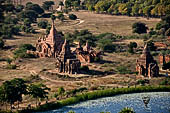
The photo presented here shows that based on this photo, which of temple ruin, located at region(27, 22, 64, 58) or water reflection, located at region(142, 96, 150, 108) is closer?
water reflection, located at region(142, 96, 150, 108)

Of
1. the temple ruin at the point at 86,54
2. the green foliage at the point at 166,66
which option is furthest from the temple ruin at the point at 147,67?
the temple ruin at the point at 86,54

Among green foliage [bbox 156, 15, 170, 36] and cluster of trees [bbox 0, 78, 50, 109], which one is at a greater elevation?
green foliage [bbox 156, 15, 170, 36]

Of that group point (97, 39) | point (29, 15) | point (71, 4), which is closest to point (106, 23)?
point (29, 15)

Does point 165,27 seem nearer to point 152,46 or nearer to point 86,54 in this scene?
point 152,46

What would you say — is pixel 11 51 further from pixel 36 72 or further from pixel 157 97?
pixel 157 97

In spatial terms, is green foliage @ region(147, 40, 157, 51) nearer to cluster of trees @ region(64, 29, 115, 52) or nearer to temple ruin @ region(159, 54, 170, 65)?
cluster of trees @ region(64, 29, 115, 52)

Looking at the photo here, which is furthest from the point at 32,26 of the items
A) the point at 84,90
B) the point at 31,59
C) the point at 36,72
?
the point at 84,90

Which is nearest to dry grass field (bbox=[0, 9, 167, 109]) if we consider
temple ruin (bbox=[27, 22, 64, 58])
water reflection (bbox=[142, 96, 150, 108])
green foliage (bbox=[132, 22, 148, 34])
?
temple ruin (bbox=[27, 22, 64, 58])

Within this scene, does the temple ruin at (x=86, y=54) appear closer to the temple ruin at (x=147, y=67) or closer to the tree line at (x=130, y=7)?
the temple ruin at (x=147, y=67)
